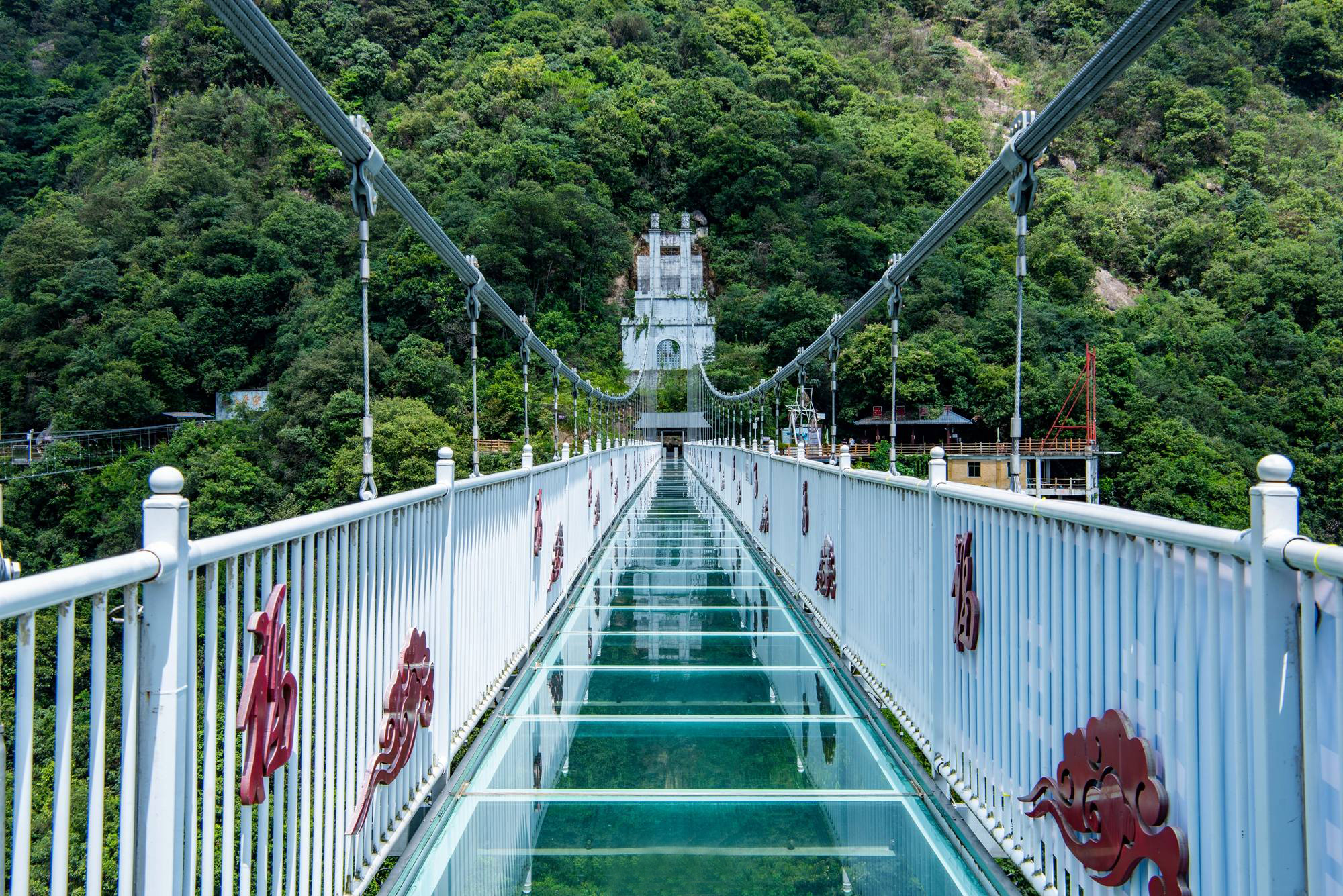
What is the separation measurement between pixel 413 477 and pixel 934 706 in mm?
28251

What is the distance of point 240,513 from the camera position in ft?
96.6

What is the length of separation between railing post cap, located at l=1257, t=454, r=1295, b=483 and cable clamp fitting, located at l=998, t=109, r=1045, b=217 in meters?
2.32

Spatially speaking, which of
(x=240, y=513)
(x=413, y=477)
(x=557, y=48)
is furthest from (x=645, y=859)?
(x=557, y=48)

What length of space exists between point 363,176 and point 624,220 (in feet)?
204

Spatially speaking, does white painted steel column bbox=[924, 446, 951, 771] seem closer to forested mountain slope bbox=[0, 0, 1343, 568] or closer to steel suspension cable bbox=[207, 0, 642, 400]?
steel suspension cable bbox=[207, 0, 642, 400]

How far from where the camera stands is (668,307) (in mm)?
60844

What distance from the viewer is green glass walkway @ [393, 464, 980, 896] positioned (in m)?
2.15

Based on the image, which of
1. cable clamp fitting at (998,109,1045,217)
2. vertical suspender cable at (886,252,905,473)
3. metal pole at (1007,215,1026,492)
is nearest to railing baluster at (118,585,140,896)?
metal pole at (1007,215,1026,492)

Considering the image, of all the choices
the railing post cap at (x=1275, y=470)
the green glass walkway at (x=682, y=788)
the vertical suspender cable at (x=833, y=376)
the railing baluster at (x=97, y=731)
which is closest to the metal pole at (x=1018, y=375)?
the green glass walkway at (x=682, y=788)

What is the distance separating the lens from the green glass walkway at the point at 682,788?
7.06 feet

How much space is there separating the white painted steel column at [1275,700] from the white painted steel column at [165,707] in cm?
124

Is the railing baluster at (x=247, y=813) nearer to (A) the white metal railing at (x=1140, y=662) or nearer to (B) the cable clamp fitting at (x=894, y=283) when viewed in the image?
(A) the white metal railing at (x=1140, y=662)

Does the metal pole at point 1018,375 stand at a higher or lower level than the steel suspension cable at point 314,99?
lower

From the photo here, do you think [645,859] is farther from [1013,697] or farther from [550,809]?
[1013,697]
